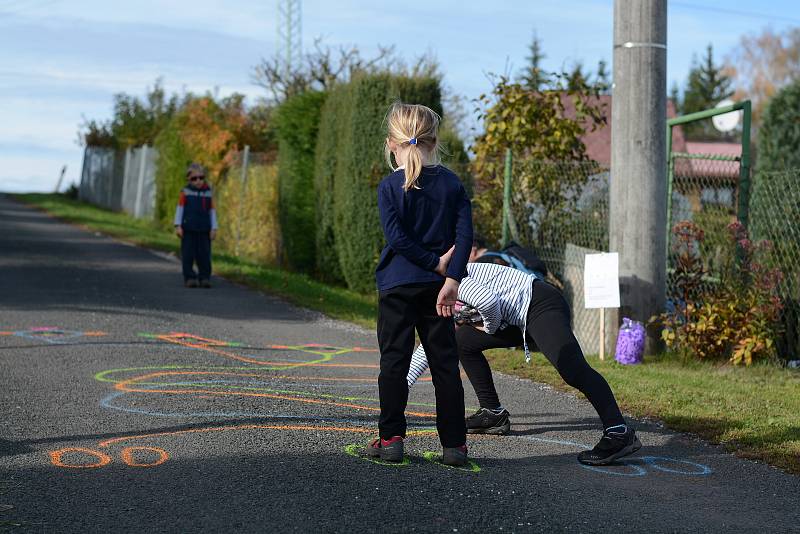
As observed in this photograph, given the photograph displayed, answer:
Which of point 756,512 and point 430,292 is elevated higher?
point 430,292

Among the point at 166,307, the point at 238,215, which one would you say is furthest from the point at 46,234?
the point at 166,307

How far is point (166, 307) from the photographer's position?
12633 millimetres

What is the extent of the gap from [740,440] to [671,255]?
4.67m

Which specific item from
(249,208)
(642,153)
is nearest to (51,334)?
(642,153)

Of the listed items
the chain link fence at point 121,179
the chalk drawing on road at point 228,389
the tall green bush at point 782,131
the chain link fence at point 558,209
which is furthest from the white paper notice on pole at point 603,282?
the chain link fence at point 121,179

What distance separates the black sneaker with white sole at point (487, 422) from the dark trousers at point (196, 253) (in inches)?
354

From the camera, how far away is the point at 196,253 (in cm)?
1512

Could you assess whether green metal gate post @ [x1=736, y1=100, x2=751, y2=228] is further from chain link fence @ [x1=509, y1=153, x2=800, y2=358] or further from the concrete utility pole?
the concrete utility pole

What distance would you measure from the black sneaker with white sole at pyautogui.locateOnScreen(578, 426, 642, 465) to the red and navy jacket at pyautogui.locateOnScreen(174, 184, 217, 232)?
10.0 meters

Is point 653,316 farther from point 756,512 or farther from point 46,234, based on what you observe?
point 46,234

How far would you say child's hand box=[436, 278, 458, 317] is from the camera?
5500mm

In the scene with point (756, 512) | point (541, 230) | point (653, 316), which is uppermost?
point (541, 230)

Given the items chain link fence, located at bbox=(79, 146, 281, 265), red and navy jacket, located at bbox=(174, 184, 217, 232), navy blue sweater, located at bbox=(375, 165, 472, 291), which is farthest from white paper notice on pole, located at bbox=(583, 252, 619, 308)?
chain link fence, located at bbox=(79, 146, 281, 265)

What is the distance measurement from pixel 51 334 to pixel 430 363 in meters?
5.66
